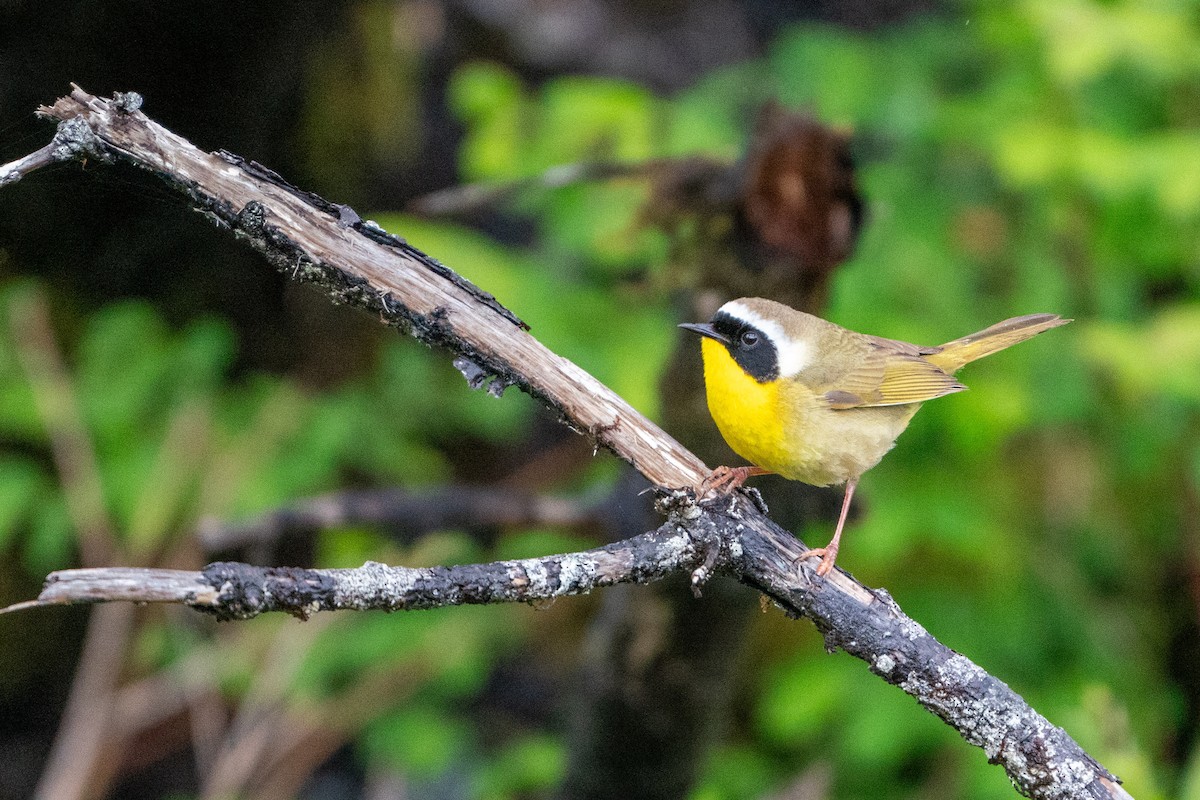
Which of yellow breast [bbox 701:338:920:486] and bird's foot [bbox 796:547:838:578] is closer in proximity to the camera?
bird's foot [bbox 796:547:838:578]

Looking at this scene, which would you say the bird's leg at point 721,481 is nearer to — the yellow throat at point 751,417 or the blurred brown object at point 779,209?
the yellow throat at point 751,417

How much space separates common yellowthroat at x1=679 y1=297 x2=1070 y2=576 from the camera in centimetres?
257

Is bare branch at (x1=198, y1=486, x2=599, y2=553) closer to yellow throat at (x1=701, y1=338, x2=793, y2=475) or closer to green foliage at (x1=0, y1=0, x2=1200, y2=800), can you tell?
green foliage at (x1=0, y1=0, x2=1200, y2=800)

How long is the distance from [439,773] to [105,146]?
479cm

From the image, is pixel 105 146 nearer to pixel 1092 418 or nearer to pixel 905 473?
pixel 905 473

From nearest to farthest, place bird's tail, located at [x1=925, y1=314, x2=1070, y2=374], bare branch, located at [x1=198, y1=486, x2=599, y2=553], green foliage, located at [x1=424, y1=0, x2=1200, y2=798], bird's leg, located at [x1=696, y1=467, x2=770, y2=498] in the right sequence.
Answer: bird's leg, located at [x1=696, y1=467, x2=770, y2=498], bird's tail, located at [x1=925, y1=314, x2=1070, y2=374], bare branch, located at [x1=198, y1=486, x2=599, y2=553], green foliage, located at [x1=424, y1=0, x2=1200, y2=798]

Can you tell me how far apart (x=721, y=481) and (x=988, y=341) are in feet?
4.37

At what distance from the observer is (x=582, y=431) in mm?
2119

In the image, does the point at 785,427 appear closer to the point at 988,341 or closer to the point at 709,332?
the point at 709,332

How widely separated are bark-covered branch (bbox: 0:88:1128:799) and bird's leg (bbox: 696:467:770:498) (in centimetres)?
3

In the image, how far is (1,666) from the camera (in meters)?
5.69

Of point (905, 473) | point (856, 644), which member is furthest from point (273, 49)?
point (856, 644)

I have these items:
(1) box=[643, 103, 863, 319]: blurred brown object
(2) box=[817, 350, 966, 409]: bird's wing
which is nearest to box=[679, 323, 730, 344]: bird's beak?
(2) box=[817, 350, 966, 409]: bird's wing

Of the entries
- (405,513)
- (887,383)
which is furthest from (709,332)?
(405,513)
